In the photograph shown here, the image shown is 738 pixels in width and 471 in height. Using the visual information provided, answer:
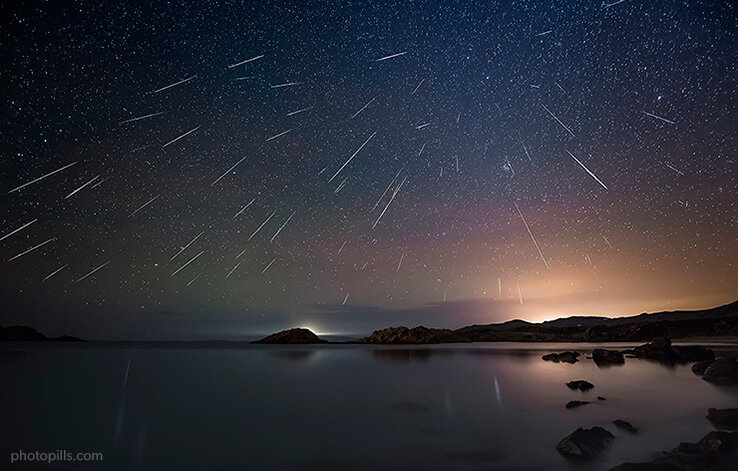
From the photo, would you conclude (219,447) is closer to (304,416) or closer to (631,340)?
(304,416)

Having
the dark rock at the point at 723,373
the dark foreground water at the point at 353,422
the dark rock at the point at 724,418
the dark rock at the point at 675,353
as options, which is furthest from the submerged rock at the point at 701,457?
the dark rock at the point at 675,353

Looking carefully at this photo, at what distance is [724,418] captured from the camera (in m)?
14.6

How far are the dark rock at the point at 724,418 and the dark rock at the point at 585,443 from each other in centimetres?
586

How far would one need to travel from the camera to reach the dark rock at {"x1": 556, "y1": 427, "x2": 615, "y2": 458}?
11109mm

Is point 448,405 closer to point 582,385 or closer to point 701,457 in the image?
point 582,385

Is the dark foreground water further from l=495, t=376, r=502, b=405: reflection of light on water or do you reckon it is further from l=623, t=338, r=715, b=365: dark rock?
l=623, t=338, r=715, b=365: dark rock

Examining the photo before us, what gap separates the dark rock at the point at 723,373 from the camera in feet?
88.8

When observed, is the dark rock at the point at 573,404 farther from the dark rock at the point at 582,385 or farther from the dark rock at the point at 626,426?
the dark rock at the point at 582,385

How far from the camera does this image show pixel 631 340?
473ft

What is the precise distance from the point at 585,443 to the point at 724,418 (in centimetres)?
812

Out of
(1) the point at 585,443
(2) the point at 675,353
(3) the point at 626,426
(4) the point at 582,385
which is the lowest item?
(4) the point at 582,385

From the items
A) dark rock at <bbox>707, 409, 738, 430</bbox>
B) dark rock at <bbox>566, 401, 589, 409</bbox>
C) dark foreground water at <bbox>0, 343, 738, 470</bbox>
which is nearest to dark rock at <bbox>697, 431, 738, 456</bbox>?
dark foreground water at <bbox>0, 343, 738, 470</bbox>

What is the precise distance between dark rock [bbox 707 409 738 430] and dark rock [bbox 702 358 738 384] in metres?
16.2

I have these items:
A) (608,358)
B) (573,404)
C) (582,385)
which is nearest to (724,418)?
(573,404)
